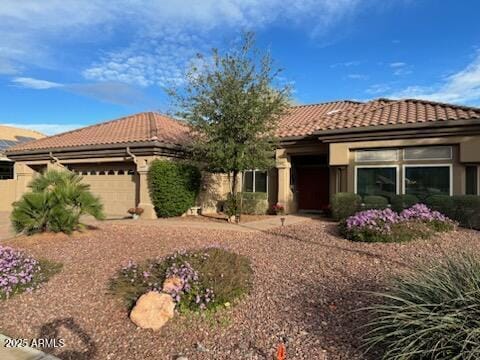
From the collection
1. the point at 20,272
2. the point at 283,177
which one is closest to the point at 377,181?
the point at 283,177

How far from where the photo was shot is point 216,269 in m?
5.98

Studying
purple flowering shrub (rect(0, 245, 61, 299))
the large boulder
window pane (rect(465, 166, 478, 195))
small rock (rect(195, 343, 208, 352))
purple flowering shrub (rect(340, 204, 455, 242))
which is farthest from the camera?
window pane (rect(465, 166, 478, 195))

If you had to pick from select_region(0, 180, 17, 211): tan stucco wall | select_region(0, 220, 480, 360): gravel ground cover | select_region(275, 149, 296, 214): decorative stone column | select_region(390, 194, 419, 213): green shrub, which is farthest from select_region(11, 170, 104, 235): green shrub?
select_region(0, 180, 17, 211): tan stucco wall

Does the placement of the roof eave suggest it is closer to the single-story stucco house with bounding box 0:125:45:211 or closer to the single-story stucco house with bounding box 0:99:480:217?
the single-story stucco house with bounding box 0:99:480:217

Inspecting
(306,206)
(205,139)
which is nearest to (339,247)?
(205,139)

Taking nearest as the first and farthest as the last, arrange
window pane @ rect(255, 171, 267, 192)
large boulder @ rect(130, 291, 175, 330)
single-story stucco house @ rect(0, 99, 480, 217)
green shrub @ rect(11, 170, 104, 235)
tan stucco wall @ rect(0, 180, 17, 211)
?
large boulder @ rect(130, 291, 175, 330) < green shrub @ rect(11, 170, 104, 235) < single-story stucco house @ rect(0, 99, 480, 217) < window pane @ rect(255, 171, 267, 192) < tan stucco wall @ rect(0, 180, 17, 211)

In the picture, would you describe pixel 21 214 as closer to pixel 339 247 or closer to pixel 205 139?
pixel 205 139

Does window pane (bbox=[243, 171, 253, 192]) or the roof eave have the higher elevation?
the roof eave

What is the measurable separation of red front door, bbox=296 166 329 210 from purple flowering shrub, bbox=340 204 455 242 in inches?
299

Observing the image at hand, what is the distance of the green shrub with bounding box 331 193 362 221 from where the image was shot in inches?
503

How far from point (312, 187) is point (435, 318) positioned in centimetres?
1423

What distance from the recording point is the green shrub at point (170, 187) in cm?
1553

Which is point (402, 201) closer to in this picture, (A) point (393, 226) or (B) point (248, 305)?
(A) point (393, 226)

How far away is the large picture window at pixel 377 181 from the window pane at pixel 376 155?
1.06 feet
